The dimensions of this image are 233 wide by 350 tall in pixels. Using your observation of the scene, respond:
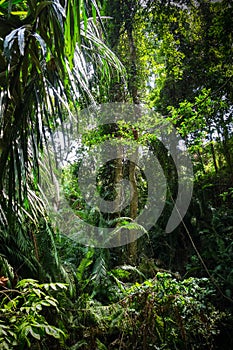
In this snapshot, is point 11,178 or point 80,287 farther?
point 80,287

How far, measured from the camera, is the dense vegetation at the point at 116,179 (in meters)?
1.11

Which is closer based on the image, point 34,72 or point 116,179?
point 34,72

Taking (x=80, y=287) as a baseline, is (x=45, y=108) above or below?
above

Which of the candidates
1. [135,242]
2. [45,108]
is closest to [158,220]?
[135,242]

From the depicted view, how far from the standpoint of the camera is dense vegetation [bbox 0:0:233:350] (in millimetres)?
1111

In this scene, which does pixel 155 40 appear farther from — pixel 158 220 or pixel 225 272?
pixel 225 272

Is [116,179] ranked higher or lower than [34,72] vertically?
lower

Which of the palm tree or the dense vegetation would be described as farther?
the dense vegetation

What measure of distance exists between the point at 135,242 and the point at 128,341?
3.97 ft

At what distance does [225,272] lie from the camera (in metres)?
2.86

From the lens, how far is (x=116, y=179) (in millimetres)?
3387

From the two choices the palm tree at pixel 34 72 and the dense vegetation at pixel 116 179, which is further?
the dense vegetation at pixel 116 179

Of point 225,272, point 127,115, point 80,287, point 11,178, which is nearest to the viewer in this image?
point 11,178

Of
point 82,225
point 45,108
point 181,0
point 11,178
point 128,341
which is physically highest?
point 181,0
